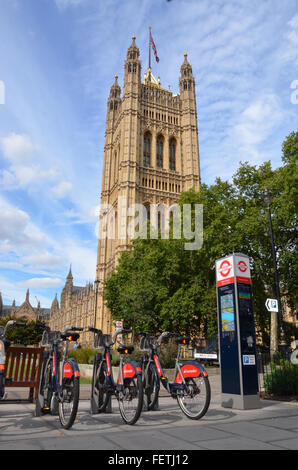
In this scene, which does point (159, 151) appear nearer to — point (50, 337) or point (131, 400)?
point (50, 337)

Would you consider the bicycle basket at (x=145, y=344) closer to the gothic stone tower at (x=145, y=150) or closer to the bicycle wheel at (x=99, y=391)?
the bicycle wheel at (x=99, y=391)

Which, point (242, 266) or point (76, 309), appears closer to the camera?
point (242, 266)

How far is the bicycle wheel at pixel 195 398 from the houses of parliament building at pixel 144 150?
41614 millimetres

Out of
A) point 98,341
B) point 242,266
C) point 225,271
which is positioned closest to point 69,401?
point 98,341

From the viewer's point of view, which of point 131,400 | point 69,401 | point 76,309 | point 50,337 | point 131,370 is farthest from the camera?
point 76,309

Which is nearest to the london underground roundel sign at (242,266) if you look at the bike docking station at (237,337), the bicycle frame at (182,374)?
the bike docking station at (237,337)

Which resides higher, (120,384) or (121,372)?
(121,372)

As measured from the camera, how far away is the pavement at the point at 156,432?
3688mm

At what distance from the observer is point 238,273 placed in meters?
7.64

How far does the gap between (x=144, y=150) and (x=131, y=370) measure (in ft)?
175

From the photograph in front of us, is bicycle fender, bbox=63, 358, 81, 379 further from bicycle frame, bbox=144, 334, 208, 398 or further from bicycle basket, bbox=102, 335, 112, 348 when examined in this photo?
bicycle frame, bbox=144, 334, 208, 398

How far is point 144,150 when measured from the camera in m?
56.2
